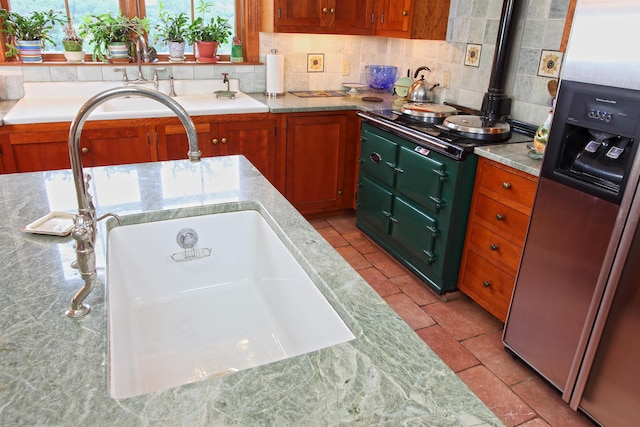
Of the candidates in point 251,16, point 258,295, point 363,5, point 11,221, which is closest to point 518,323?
point 258,295

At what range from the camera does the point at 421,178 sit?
272 centimetres

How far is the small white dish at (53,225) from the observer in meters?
1.29

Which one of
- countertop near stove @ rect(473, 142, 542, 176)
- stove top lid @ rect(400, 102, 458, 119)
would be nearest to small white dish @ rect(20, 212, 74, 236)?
countertop near stove @ rect(473, 142, 542, 176)

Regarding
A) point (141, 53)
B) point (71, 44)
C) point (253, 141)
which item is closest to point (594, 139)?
point (253, 141)

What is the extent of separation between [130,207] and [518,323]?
5.49 feet

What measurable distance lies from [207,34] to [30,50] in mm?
1150

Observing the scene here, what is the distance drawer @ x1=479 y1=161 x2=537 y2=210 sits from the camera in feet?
7.12

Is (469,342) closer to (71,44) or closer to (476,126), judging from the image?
(476,126)

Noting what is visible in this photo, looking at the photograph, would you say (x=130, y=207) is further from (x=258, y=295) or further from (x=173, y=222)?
(x=258, y=295)

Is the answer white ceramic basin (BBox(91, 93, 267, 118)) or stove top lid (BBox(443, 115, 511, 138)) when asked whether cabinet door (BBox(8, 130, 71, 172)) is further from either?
stove top lid (BBox(443, 115, 511, 138))

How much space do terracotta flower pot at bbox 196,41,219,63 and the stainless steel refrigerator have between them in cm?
258

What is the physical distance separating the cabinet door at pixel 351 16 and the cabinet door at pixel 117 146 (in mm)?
1543

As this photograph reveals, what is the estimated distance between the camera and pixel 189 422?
0.73 metres

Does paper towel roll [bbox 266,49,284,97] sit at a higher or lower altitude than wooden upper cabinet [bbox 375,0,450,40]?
lower
